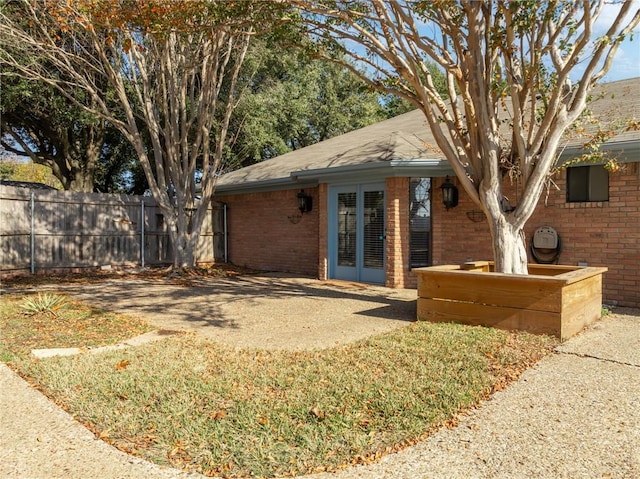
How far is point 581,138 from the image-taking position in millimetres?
7820

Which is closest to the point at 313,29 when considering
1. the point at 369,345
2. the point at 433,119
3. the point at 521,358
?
the point at 433,119

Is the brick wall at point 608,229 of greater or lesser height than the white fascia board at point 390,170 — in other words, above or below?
below

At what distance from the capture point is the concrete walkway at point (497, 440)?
2715 millimetres

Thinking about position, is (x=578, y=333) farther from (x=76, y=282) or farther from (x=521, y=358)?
(x=76, y=282)

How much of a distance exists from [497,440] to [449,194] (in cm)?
654

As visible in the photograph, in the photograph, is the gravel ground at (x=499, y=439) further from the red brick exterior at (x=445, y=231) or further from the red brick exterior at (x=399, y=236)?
the red brick exterior at (x=399, y=236)

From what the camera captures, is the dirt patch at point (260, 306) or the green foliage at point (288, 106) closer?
the dirt patch at point (260, 306)

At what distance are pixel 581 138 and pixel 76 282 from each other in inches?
417

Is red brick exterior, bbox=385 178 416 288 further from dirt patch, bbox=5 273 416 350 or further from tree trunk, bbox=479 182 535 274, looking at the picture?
tree trunk, bbox=479 182 535 274

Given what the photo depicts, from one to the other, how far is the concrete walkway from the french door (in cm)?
596

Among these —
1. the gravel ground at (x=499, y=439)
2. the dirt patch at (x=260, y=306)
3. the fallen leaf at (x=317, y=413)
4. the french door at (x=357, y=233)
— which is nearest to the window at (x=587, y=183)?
the dirt patch at (x=260, y=306)

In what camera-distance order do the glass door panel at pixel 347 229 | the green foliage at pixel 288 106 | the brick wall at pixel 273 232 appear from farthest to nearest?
the green foliage at pixel 288 106 → the brick wall at pixel 273 232 → the glass door panel at pixel 347 229

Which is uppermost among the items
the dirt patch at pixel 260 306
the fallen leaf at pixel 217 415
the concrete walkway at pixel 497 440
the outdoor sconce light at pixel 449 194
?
the outdoor sconce light at pixel 449 194

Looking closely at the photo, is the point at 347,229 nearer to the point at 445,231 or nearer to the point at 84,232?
the point at 445,231
